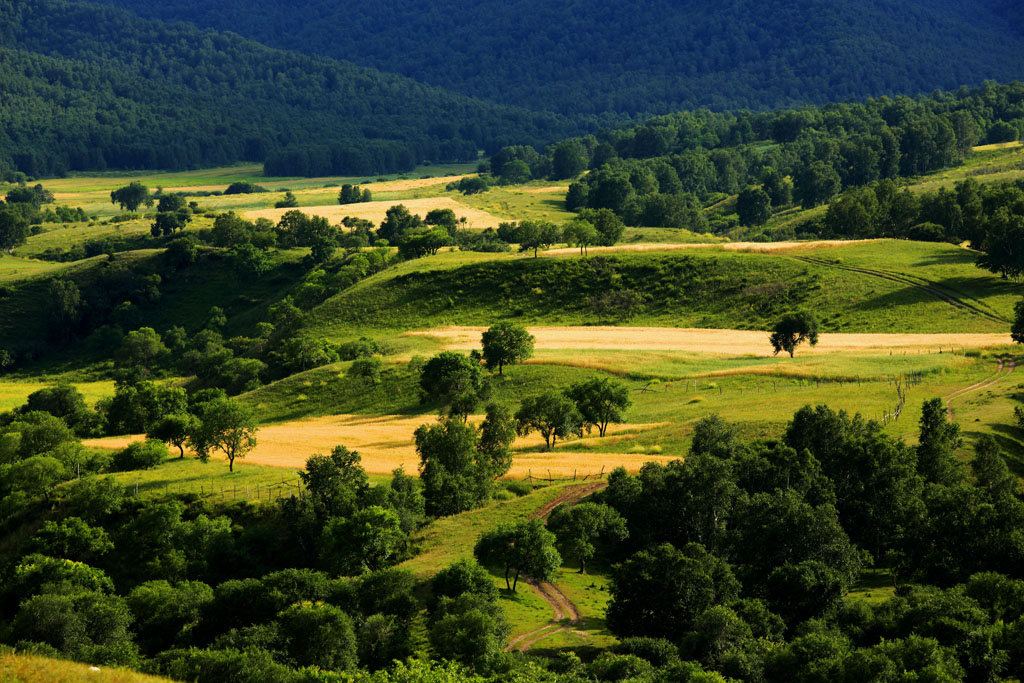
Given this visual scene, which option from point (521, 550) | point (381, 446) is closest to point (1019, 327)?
point (381, 446)

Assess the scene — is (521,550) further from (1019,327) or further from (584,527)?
(1019,327)

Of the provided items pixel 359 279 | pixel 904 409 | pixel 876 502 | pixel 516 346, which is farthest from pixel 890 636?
pixel 359 279

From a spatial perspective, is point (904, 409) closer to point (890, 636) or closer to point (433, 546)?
point (890, 636)

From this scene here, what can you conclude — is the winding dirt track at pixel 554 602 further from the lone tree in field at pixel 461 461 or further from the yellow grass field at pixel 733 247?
the yellow grass field at pixel 733 247

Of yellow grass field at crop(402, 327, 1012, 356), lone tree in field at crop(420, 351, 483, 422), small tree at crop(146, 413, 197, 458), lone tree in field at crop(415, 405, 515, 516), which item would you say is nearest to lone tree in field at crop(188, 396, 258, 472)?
small tree at crop(146, 413, 197, 458)

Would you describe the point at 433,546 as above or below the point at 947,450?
below

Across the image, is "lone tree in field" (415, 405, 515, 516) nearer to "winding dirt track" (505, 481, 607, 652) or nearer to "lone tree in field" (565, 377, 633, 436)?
"winding dirt track" (505, 481, 607, 652)
